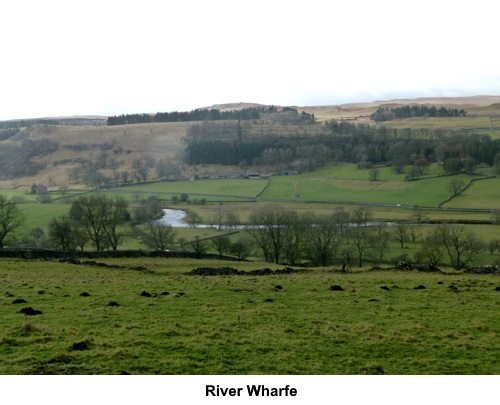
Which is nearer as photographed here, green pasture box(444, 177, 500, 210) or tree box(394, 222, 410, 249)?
tree box(394, 222, 410, 249)

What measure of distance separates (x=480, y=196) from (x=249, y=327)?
123911mm

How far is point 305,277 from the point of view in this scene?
116ft

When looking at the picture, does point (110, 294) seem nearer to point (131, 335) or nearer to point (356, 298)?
point (131, 335)

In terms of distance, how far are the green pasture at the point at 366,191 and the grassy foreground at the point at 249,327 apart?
4088 inches

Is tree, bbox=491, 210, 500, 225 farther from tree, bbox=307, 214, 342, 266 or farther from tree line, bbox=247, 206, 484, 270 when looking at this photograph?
tree, bbox=307, 214, 342, 266

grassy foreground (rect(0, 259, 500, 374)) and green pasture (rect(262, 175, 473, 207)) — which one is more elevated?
grassy foreground (rect(0, 259, 500, 374))

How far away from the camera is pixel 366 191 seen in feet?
482

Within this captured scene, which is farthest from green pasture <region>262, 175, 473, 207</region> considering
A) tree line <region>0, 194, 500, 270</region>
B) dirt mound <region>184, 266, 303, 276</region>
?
dirt mound <region>184, 266, 303, 276</region>

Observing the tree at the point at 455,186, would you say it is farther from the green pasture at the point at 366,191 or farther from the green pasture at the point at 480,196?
the green pasture at the point at 480,196

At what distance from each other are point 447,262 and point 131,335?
64.1 metres

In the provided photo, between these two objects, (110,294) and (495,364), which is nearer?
(495,364)

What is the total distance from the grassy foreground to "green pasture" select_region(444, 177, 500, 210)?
95535 millimetres

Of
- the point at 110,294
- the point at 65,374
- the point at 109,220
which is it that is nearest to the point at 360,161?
the point at 109,220

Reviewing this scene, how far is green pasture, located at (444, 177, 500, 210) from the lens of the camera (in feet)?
390
